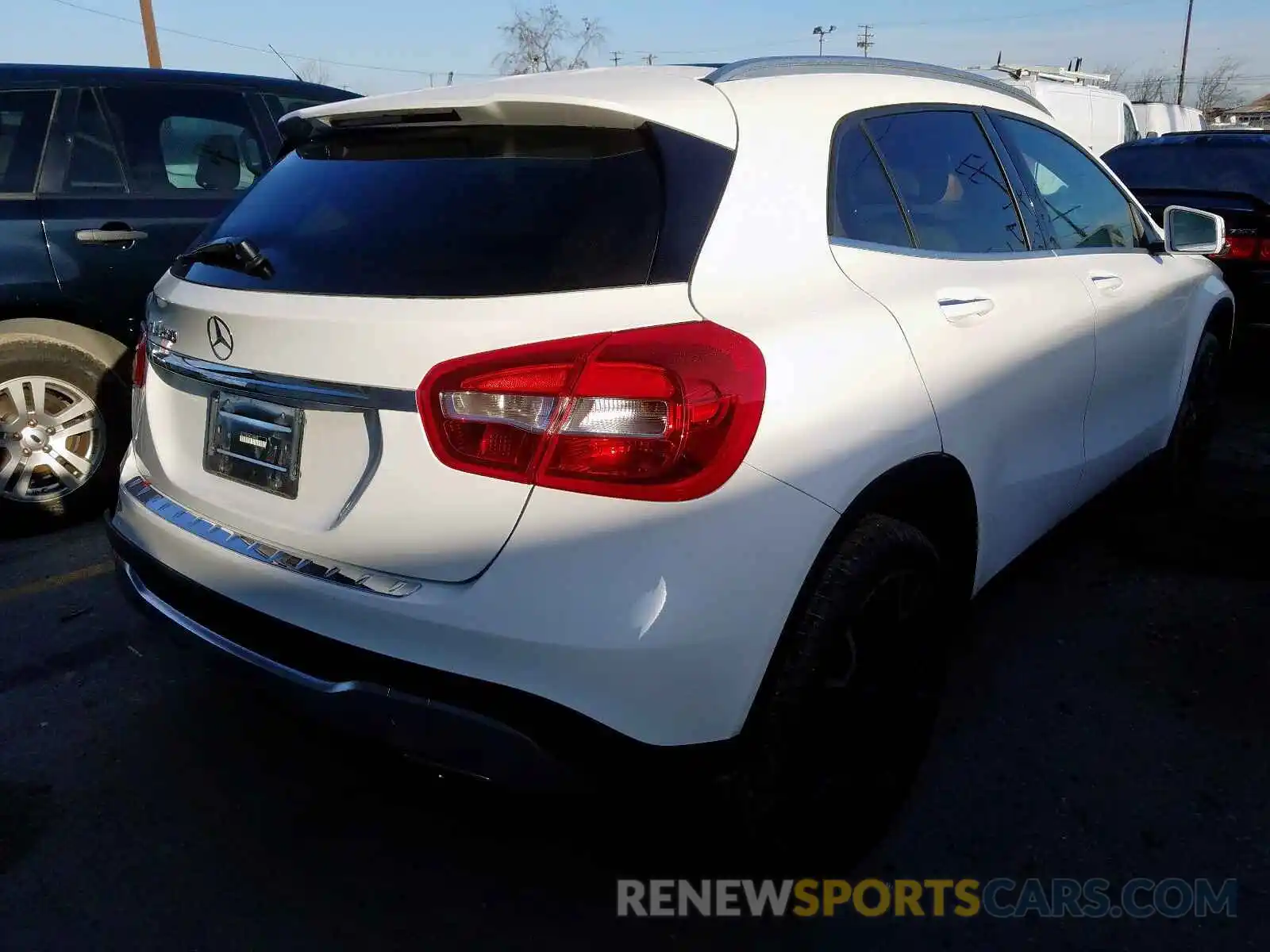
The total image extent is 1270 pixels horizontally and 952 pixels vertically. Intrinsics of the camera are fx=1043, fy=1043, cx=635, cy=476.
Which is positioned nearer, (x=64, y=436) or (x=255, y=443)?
(x=255, y=443)

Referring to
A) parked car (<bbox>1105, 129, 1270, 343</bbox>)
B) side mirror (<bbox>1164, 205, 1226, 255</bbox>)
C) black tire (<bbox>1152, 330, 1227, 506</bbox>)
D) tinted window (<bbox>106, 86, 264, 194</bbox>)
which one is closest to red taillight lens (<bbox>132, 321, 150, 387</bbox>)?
tinted window (<bbox>106, 86, 264, 194</bbox>)

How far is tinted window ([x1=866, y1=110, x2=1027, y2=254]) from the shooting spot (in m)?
2.49

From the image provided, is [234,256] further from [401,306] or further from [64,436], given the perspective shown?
[64,436]

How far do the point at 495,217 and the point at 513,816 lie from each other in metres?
1.37

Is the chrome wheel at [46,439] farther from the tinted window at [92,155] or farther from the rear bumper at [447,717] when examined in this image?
the rear bumper at [447,717]

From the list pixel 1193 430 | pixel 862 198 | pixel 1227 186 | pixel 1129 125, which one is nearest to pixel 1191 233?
pixel 1193 430

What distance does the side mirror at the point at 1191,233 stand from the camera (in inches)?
145

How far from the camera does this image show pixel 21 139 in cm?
407

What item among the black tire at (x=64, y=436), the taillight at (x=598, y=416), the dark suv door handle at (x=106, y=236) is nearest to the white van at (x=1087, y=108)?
the dark suv door handle at (x=106, y=236)

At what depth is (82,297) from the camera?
4121 mm

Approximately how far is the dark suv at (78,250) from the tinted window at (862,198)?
302 cm

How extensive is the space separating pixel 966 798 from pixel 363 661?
61.1 inches

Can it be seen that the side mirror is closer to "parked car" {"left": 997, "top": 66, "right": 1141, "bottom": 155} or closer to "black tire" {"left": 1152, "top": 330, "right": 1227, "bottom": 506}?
"black tire" {"left": 1152, "top": 330, "right": 1227, "bottom": 506}

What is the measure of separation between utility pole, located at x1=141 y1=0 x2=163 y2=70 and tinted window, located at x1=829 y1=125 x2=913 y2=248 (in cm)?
2013
